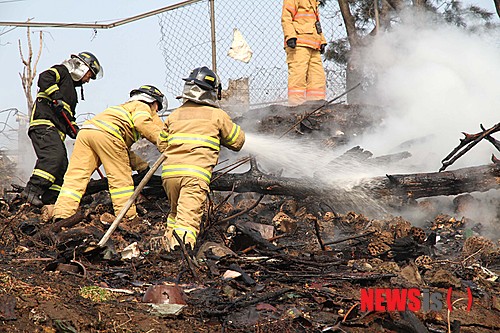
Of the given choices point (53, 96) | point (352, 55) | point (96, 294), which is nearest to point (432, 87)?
point (352, 55)

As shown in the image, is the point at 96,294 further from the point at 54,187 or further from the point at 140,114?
the point at 54,187

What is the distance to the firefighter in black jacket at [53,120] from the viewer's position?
7.46m

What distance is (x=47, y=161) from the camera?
7.48 meters

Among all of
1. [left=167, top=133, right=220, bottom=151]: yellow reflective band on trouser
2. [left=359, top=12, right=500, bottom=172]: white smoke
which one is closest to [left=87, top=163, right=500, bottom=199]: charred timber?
[left=167, top=133, right=220, bottom=151]: yellow reflective band on trouser

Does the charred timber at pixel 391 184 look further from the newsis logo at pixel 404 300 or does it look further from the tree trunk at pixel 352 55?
the tree trunk at pixel 352 55

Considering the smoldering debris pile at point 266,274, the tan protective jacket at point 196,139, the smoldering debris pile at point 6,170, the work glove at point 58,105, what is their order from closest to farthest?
1. the smoldering debris pile at point 266,274
2. the tan protective jacket at point 196,139
3. the work glove at point 58,105
4. the smoldering debris pile at point 6,170

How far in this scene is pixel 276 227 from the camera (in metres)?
6.27

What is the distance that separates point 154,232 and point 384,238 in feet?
7.51

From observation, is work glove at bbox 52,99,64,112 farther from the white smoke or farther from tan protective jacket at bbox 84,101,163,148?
the white smoke

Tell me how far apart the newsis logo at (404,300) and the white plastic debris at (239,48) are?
6019 millimetres

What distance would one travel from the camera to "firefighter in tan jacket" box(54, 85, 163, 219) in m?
6.73

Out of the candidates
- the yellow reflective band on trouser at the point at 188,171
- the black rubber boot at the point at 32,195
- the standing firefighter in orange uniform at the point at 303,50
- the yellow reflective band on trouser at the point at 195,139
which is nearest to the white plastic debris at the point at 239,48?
the standing firefighter in orange uniform at the point at 303,50

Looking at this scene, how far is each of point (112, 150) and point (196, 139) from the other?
4.90 feet

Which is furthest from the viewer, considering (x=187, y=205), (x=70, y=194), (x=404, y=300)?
(x=70, y=194)
